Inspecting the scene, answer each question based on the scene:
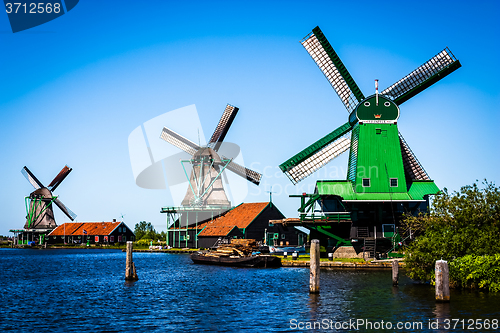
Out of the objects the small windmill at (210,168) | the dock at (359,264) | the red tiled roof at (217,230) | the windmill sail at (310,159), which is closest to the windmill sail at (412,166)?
the windmill sail at (310,159)

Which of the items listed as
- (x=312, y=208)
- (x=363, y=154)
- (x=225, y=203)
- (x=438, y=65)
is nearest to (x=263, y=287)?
(x=312, y=208)

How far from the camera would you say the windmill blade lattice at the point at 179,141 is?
81750 mm

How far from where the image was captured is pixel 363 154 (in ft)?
154

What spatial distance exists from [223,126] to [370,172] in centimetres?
3843

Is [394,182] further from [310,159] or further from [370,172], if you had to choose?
[310,159]

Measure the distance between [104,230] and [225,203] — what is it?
3919 centimetres

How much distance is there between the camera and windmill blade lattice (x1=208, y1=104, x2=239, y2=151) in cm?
8125

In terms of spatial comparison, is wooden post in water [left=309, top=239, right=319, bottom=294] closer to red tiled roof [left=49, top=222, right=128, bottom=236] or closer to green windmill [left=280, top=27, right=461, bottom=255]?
green windmill [left=280, top=27, right=461, bottom=255]

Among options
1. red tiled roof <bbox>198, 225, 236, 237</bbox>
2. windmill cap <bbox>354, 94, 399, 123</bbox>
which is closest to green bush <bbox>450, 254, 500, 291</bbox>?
windmill cap <bbox>354, 94, 399, 123</bbox>

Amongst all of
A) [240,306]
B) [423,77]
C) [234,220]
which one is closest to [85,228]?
[234,220]

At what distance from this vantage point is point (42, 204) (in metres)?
111

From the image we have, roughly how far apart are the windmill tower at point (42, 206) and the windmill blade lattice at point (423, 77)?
81.5m

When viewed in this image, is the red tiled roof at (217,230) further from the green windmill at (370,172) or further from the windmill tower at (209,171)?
the green windmill at (370,172)

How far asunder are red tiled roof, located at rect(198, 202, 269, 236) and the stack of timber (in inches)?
662
